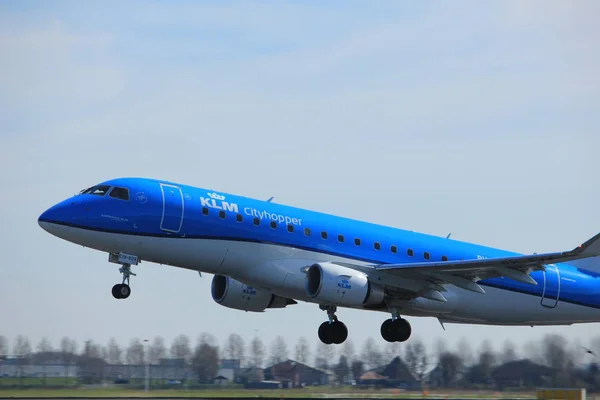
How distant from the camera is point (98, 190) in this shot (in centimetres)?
3747

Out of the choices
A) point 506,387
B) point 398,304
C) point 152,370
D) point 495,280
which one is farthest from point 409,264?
point 152,370

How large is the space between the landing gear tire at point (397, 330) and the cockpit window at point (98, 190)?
11.9 meters

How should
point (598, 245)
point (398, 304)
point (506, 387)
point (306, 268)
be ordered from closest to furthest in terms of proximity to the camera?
point (598, 245) < point (306, 268) < point (398, 304) < point (506, 387)

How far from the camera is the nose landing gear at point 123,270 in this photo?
3727 centimetres

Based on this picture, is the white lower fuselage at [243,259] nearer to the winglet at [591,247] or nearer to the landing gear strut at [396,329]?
the landing gear strut at [396,329]

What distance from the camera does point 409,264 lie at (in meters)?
39.3

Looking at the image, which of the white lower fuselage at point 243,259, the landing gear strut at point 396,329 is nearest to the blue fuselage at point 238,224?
the white lower fuselage at point 243,259

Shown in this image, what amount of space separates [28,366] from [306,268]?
17.6m

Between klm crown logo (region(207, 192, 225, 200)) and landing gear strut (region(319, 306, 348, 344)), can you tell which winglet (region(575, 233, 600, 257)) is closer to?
landing gear strut (region(319, 306, 348, 344))

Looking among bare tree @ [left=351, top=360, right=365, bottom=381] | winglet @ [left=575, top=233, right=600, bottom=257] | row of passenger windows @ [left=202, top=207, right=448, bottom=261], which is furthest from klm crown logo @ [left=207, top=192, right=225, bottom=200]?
bare tree @ [left=351, top=360, right=365, bottom=381]

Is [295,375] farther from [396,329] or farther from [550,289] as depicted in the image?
[550,289]

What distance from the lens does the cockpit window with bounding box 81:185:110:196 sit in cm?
3738

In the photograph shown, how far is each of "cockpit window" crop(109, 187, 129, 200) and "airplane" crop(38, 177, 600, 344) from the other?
0.11 ft

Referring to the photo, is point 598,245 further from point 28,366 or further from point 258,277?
point 28,366
